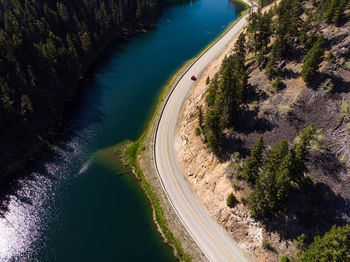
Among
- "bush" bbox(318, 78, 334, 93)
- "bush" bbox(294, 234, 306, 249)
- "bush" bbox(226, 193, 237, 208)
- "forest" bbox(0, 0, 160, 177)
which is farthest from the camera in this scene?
"forest" bbox(0, 0, 160, 177)

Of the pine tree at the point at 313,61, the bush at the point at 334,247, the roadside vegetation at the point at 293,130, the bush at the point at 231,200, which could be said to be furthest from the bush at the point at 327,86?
the bush at the point at 231,200

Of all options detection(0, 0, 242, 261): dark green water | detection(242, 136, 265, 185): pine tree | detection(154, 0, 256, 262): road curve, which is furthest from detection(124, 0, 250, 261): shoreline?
detection(242, 136, 265, 185): pine tree

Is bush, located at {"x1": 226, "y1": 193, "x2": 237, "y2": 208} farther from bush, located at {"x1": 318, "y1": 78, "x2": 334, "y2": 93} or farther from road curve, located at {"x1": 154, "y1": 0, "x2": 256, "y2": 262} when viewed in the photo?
bush, located at {"x1": 318, "y1": 78, "x2": 334, "y2": 93}

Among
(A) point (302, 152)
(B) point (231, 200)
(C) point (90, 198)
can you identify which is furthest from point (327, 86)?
(C) point (90, 198)

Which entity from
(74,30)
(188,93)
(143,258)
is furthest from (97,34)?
(143,258)

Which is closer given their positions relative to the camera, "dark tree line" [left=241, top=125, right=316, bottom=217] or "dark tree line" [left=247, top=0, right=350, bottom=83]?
"dark tree line" [left=241, top=125, right=316, bottom=217]

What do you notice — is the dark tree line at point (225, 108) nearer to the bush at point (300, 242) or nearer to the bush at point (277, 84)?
the bush at point (277, 84)
